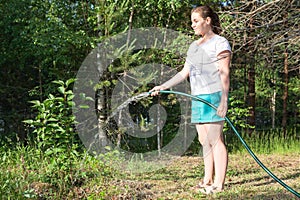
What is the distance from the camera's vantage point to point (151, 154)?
20.0 feet

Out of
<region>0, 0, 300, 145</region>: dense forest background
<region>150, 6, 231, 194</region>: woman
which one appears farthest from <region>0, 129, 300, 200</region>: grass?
<region>0, 0, 300, 145</region>: dense forest background

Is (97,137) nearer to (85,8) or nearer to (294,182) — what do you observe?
(85,8)

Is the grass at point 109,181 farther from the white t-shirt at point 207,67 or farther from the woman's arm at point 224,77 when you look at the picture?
the white t-shirt at point 207,67

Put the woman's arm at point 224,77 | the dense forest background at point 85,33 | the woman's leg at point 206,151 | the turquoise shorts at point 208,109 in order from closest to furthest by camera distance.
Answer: the woman's arm at point 224,77 < the turquoise shorts at point 208,109 < the woman's leg at point 206,151 < the dense forest background at point 85,33

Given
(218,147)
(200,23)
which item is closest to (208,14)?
(200,23)

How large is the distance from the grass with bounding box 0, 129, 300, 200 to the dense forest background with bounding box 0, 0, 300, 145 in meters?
0.49

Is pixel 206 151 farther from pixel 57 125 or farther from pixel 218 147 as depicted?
pixel 57 125

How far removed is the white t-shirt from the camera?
122 inches

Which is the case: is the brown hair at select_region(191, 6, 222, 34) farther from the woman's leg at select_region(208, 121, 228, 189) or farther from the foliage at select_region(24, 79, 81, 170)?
the foliage at select_region(24, 79, 81, 170)

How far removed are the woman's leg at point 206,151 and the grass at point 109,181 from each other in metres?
0.19

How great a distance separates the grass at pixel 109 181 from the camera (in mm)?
3139

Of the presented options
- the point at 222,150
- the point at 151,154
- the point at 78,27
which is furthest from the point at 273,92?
the point at 222,150

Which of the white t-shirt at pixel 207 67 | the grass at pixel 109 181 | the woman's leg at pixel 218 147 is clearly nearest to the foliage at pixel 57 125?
the grass at pixel 109 181

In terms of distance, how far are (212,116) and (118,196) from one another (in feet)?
3.15
